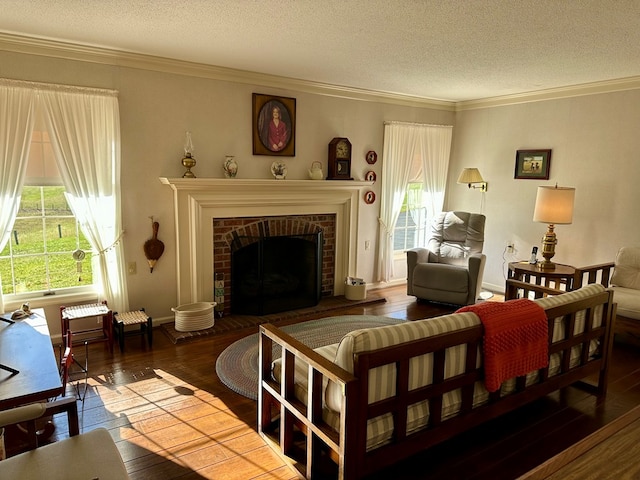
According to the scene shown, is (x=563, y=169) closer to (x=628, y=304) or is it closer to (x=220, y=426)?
(x=628, y=304)

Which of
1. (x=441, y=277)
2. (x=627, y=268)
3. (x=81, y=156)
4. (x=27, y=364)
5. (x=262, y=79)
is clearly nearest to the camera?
(x=27, y=364)

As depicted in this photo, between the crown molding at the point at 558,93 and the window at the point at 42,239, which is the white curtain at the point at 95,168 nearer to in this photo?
the window at the point at 42,239

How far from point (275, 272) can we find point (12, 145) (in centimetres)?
264

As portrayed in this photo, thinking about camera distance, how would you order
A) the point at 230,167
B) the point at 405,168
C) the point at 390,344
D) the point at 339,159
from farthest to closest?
1. the point at 405,168
2. the point at 339,159
3. the point at 230,167
4. the point at 390,344

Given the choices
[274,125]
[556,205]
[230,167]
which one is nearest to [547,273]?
[556,205]

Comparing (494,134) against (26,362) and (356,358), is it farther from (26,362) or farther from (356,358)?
(26,362)

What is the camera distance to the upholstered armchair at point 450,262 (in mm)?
4922

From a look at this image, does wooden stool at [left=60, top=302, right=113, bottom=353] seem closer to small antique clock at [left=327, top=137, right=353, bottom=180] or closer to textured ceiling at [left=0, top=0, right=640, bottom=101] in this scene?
textured ceiling at [left=0, top=0, right=640, bottom=101]

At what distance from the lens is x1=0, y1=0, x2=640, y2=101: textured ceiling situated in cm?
265

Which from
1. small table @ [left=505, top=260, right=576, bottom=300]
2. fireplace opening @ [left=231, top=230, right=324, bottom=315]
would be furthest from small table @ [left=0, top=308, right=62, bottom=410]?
small table @ [left=505, top=260, right=576, bottom=300]

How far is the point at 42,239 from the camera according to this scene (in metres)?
3.78

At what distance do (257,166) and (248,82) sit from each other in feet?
2.82

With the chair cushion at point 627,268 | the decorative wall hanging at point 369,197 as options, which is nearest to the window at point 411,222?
the decorative wall hanging at point 369,197

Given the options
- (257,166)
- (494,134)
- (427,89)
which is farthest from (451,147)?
(257,166)
